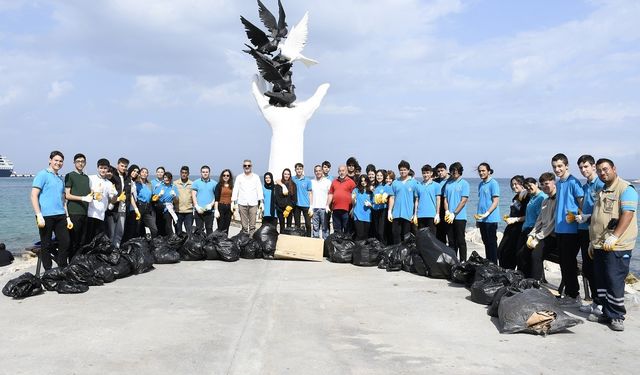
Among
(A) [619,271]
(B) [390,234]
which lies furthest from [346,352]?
(B) [390,234]

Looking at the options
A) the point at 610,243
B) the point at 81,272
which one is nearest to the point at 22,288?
the point at 81,272

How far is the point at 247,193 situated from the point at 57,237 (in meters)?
3.23

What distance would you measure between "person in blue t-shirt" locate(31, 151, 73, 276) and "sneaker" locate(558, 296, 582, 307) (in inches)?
218

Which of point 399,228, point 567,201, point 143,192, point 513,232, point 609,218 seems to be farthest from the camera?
point 143,192

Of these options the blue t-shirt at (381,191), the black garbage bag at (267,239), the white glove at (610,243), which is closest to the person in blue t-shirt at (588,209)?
the white glove at (610,243)

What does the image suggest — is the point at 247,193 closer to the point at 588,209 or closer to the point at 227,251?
the point at 227,251

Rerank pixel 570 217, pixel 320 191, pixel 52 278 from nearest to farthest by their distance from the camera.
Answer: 1. pixel 570 217
2. pixel 52 278
3. pixel 320 191

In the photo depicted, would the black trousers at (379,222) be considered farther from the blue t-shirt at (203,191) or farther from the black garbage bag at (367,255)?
the blue t-shirt at (203,191)

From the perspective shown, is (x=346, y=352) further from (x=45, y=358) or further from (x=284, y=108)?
(x=284, y=108)

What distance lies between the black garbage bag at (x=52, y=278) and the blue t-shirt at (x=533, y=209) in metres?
5.32

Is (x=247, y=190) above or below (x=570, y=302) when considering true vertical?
above

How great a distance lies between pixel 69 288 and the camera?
5.03 meters

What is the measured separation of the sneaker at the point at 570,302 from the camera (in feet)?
16.1

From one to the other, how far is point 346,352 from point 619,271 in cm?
250
